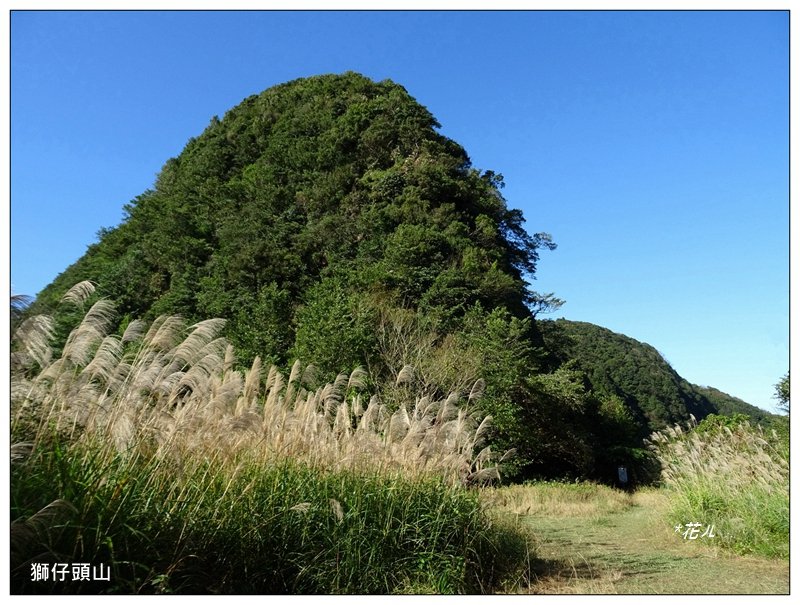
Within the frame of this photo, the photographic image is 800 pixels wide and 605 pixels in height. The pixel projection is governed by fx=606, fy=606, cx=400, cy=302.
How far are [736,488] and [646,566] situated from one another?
7.17ft

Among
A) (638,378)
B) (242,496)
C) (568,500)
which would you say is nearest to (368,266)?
(568,500)

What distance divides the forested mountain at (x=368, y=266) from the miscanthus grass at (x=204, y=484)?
32.1 ft

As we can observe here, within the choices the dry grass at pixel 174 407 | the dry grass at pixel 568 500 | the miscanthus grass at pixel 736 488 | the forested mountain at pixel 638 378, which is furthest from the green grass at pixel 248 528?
the forested mountain at pixel 638 378

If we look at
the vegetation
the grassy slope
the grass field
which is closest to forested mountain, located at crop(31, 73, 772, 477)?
the vegetation

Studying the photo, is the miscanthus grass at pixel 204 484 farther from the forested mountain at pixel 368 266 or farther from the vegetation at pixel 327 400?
the forested mountain at pixel 368 266

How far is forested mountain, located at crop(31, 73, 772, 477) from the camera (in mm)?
20234

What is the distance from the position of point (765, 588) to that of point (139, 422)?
18.0 ft

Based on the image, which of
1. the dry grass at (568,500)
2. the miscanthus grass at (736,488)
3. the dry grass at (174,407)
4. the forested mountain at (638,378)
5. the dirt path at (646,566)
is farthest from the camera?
the forested mountain at (638,378)

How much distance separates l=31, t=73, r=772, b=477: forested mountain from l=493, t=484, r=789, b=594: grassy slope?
690cm

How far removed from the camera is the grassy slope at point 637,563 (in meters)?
5.28

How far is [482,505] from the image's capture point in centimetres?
586

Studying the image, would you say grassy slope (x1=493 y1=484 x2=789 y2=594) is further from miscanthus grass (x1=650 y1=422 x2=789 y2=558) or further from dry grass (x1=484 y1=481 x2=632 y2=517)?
dry grass (x1=484 y1=481 x2=632 y2=517)

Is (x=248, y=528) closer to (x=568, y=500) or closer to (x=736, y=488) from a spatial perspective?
(x=736, y=488)

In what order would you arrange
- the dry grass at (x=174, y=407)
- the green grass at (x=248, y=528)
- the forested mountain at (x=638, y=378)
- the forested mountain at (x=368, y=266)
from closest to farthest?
the green grass at (x=248, y=528), the dry grass at (x=174, y=407), the forested mountain at (x=368, y=266), the forested mountain at (x=638, y=378)
